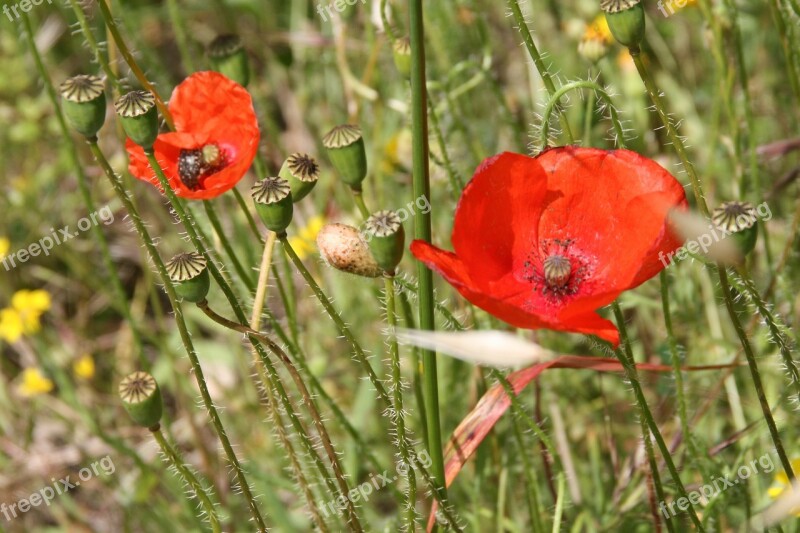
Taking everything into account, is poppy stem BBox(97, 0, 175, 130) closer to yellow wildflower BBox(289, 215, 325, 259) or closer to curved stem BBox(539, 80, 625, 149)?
curved stem BBox(539, 80, 625, 149)

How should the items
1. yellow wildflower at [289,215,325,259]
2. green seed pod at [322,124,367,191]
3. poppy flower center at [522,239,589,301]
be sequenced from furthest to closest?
yellow wildflower at [289,215,325,259]
poppy flower center at [522,239,589,301]
green seed pod at [322,124,367,191]

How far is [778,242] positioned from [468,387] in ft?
3.03

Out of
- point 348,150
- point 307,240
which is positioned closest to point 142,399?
point 348,150

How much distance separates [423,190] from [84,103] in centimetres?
52

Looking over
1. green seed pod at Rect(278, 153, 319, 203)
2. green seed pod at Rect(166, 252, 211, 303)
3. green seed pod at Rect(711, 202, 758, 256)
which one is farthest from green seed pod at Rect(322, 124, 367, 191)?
green seed pod at Rect(711, 202, 758, 256)

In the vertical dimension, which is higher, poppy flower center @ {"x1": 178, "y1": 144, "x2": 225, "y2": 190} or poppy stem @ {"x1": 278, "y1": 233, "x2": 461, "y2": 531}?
poppy flower center @ {"x1": 178, "y1": 144, "x2": 225, "y2": 190}

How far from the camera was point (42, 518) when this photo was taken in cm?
289

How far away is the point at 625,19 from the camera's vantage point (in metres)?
1.32

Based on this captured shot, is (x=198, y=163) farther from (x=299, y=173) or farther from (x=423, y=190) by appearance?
(x=423, y=190)

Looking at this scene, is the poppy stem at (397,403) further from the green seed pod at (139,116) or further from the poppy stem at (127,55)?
the poppy stem at (127,55)

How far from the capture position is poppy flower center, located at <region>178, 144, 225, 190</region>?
181 cm

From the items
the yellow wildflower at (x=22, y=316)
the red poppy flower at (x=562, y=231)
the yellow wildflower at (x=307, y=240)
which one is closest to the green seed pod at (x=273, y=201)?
the red poppy flower at (x=562, y=231)

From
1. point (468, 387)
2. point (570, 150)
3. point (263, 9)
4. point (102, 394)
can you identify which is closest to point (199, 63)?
point (263, 9)

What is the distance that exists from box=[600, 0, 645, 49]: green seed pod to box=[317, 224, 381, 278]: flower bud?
451 millimetres
